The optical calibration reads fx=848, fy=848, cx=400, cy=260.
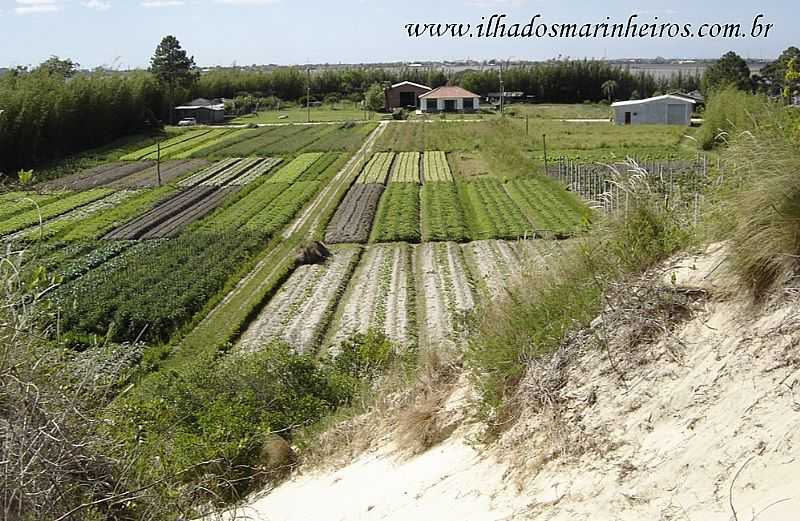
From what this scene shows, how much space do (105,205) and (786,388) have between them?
109 ft

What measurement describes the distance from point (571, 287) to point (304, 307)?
13.4 m

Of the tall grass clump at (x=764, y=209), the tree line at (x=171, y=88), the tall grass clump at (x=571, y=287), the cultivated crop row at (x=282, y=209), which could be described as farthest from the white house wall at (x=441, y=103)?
the tall grass clump at (x=764, y=209)

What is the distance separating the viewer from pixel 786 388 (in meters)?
5.42

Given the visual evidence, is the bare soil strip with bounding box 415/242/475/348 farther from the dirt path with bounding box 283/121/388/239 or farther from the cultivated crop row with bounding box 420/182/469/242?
the dirt path with bounding box 283/121/388/239

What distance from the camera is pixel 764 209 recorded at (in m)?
6.18

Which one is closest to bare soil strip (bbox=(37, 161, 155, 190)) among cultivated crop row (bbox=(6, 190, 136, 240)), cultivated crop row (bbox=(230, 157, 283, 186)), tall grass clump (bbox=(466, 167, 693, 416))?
cultivated crop row (bbox=(6, 190, 136, 240))

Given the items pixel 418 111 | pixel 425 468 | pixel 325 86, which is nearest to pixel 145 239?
pixel 425 468

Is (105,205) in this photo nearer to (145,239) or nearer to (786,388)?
(145,239)

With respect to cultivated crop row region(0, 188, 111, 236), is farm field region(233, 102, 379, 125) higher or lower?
higher

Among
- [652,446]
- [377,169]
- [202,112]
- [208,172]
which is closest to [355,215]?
[377,169]

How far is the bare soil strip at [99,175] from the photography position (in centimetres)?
4050

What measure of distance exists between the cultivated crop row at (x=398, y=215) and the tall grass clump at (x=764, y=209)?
19996 millimetres

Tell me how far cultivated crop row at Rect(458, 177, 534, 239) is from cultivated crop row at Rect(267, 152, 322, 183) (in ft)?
28.3

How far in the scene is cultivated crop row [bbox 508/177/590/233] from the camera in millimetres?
26922
